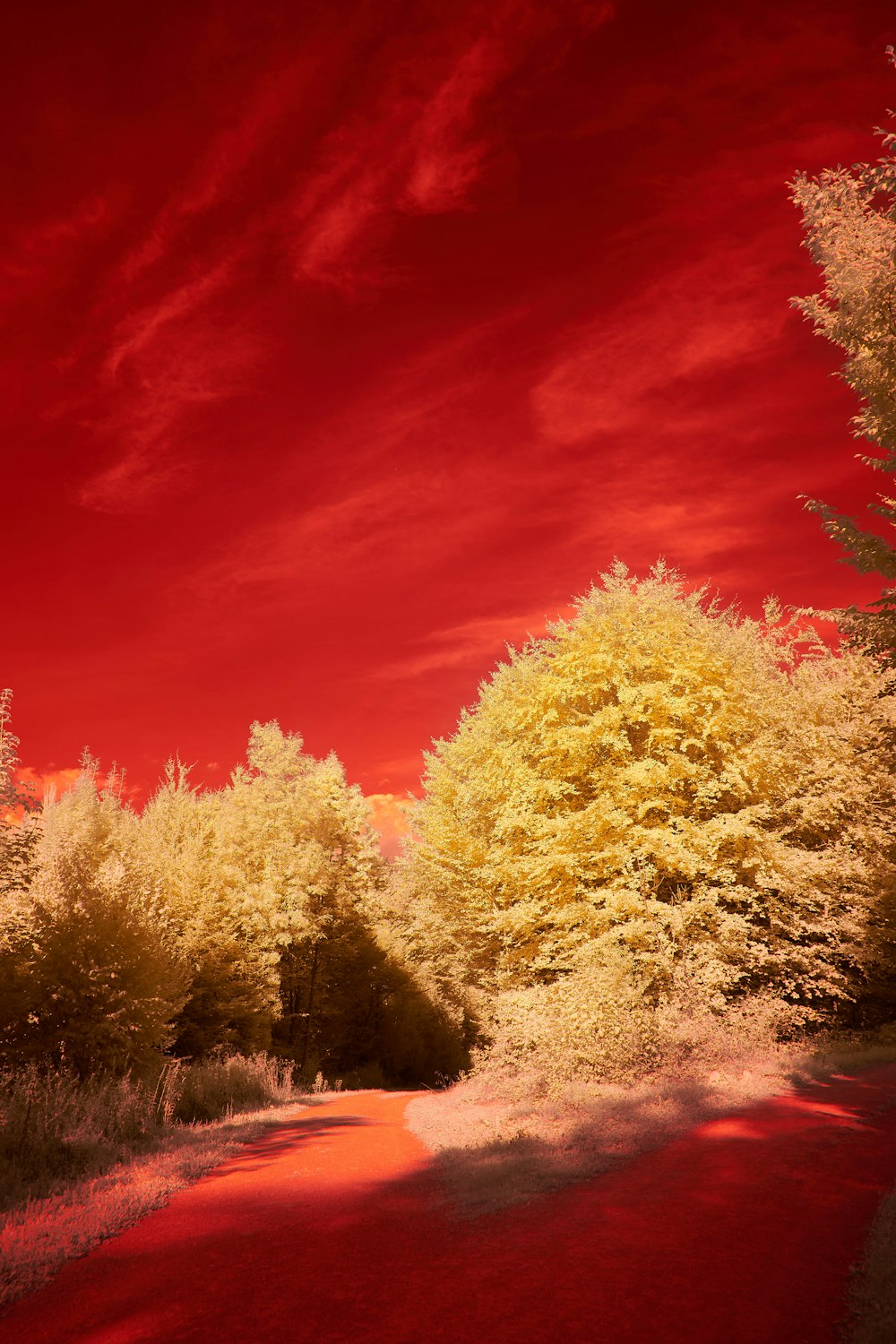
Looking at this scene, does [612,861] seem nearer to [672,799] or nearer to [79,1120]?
[672,799]

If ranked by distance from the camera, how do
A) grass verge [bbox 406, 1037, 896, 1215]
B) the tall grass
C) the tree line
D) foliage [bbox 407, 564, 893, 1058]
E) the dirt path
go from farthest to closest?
1. foliage [bbox 407, 564, 893, 1058]
2. the tree line
3. the tall grass
4. grass verge [bbox 406, 1037, 896, 1215]
5. the dirt path

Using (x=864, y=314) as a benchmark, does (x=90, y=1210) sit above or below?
below

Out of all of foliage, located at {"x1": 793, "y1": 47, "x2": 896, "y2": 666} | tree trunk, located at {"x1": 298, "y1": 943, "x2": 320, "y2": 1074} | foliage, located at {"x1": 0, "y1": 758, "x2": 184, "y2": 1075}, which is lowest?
tree trunk, located at {"x1": 298, "y1": 943, "x2": 320, "y2": 1074}

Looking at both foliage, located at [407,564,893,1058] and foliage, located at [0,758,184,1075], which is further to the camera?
foliage, located at [407,564,893,1058]

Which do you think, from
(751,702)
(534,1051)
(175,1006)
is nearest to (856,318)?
(751,702)

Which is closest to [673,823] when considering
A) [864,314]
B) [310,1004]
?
[864,314]

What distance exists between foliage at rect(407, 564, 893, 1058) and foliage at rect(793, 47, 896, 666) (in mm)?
7726

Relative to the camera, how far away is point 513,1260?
6.54 metres

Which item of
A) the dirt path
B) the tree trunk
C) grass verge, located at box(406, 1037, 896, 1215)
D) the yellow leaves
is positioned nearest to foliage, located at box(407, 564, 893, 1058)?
the yellow leaves

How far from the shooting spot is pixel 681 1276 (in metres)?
5.94

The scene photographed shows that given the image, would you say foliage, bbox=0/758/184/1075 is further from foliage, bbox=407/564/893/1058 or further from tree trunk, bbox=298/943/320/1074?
tree trunk, bbox=298/943/320/1074

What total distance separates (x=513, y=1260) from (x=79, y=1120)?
8.38m

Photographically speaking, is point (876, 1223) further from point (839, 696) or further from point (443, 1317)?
point (839, 696)

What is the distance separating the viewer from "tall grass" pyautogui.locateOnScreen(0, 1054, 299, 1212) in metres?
9.69
